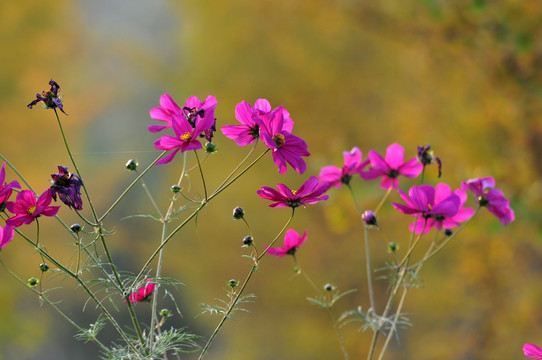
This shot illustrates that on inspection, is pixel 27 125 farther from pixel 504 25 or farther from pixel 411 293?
pixel 504 25

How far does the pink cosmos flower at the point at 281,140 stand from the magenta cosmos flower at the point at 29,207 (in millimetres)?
234

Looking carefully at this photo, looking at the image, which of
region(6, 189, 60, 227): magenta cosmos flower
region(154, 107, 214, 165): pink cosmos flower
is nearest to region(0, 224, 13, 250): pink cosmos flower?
region(6, 189, 60, 227): magenta cosmos flower

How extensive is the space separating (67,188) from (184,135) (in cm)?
13

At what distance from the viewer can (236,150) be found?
5227 mm

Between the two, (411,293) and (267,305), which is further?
(267,305)

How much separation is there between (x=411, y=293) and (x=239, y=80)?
235 cm

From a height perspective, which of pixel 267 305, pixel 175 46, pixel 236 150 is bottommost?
pixel 267 305

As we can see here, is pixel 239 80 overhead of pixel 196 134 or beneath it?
overhead

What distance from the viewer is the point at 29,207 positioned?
67cm

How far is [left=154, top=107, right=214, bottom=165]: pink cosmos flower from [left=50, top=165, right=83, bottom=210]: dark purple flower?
0.09 m

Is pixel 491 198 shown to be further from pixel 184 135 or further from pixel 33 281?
pixel 33 281

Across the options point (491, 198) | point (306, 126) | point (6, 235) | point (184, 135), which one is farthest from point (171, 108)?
point (306, 126)

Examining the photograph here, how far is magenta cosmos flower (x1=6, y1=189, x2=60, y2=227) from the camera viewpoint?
645 mm

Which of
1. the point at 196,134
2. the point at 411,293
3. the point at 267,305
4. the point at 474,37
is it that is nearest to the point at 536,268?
the point at 411,293
